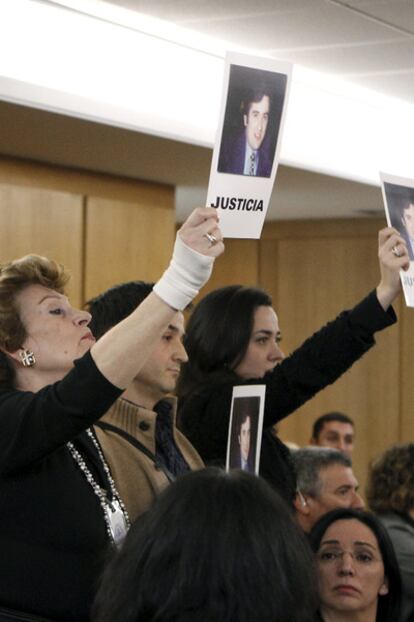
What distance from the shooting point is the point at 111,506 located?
2.29 m

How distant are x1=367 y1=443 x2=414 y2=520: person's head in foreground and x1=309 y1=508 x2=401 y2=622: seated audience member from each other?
776mm

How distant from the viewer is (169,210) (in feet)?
20.7

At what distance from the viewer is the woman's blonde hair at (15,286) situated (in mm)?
2422

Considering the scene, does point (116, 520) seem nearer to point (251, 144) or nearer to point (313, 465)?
point (251, 144)

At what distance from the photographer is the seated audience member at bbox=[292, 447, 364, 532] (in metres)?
3.90

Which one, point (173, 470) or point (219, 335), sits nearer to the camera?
Result: point (173, 470)

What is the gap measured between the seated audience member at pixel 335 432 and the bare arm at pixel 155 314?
15.6 ft

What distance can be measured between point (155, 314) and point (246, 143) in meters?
0.55

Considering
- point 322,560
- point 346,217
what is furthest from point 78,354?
point 346,217

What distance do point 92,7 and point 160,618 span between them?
3.45 metres

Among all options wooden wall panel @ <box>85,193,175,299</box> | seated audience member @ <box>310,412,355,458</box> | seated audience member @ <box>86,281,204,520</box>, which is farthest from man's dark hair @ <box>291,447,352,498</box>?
seated audience member @ <box>310,412,355,458</box>

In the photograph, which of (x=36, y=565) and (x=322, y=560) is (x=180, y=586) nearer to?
(x=36, y=565)

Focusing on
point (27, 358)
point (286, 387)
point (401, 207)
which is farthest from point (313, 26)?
point (27, 358)

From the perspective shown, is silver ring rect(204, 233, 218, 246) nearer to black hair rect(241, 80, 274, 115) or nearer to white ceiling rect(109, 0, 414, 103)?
black hair rect(241, 80, 274, 115)
